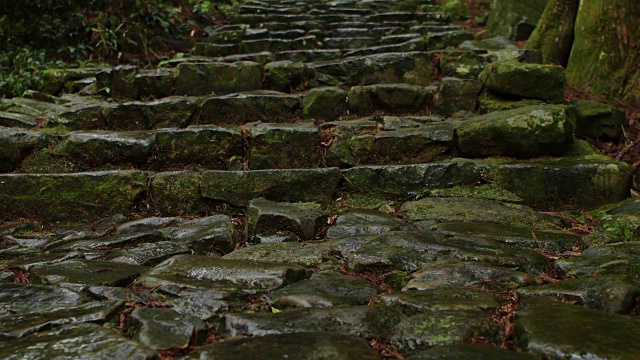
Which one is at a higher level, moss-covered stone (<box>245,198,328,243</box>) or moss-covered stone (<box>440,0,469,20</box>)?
moss-covered stone (<box>440,0,469,20</box>)

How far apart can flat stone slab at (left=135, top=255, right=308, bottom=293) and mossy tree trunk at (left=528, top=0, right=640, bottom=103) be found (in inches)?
181

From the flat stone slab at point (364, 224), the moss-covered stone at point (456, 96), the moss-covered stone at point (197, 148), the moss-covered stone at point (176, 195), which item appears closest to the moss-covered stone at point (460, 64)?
the moss-covered stone at point (456, 96)

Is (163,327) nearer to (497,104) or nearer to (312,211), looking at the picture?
(312,211)

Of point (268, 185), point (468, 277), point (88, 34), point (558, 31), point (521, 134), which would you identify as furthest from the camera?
point (88, 34)

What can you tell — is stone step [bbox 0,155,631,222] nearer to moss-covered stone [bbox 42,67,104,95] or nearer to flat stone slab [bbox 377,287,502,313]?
flat stone slab [bbox 377,287,502,313]

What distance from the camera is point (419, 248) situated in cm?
301

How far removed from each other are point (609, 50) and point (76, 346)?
5901 mm

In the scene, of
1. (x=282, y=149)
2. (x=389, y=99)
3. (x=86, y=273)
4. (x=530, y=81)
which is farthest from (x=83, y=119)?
(x=530, y=81)

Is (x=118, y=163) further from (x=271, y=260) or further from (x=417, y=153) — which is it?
(x=417, y=153)

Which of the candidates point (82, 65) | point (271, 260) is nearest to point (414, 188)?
point (271, 260)

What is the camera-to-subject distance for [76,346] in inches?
72.9

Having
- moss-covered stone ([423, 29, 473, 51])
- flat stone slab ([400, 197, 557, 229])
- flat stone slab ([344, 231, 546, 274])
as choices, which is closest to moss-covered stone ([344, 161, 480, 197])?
flat stone slab ([400, 197, 557, 229])

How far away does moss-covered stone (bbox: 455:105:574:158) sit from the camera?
436 cm

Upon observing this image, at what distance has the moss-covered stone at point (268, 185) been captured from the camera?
414 centimetres
